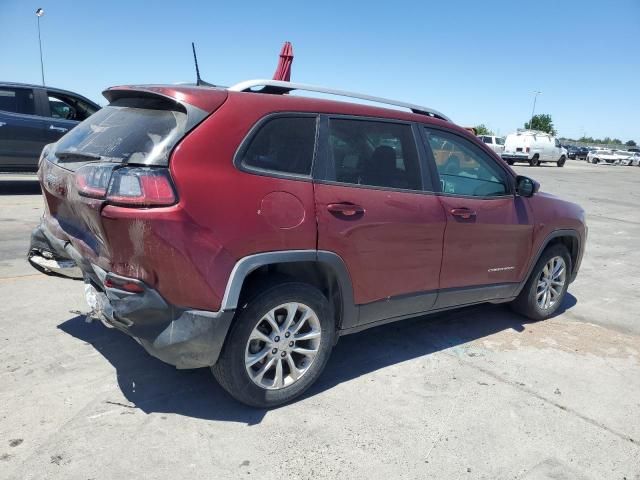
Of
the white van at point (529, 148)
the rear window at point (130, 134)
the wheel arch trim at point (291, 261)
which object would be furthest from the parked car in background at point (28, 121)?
the white van at point (529, 148)

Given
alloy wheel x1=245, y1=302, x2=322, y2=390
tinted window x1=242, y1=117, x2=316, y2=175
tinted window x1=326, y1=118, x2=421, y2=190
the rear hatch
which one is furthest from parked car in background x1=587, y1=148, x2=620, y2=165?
the rear hatch

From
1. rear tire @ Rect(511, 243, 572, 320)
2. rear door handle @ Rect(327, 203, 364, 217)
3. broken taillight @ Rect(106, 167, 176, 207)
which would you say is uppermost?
broken taillight @ Rect(106, 167, 176, 207)

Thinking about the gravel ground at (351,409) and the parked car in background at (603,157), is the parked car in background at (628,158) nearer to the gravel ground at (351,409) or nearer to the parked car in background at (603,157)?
the parked car in background at (603,157)

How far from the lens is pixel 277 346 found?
313 cm

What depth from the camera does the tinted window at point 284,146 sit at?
2951mm

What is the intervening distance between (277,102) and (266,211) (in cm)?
68

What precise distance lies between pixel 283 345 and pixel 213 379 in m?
0.67

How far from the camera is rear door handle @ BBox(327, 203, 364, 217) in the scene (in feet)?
10.4

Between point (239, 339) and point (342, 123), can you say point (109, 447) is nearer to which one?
point (239, 339)

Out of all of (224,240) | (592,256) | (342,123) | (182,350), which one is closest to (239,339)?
(182,350)

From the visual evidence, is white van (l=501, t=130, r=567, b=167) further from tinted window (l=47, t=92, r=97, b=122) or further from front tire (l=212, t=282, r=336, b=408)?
front tire (l=212, t=282, r=336, b=408)

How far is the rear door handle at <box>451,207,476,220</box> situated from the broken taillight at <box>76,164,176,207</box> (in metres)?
2.11

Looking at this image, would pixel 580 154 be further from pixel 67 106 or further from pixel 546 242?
pixel 546 242

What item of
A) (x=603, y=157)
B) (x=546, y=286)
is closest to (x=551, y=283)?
Result: (x=546, y=286)
